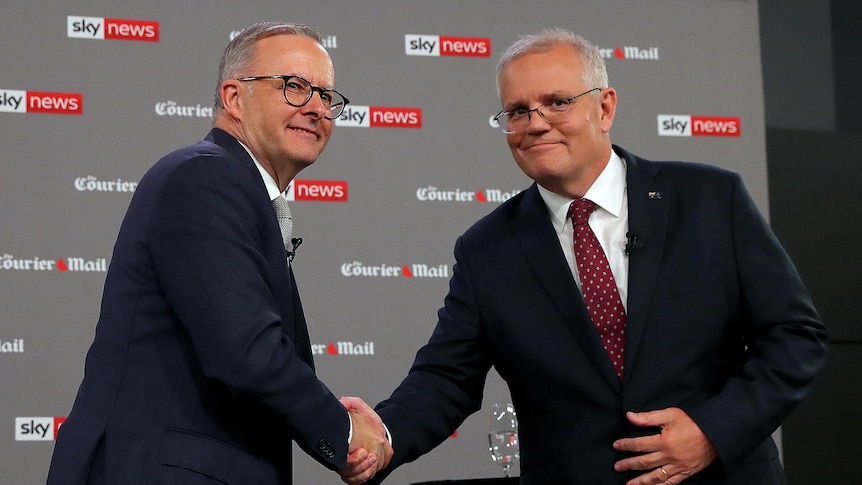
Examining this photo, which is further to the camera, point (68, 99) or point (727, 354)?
point (68, 99)

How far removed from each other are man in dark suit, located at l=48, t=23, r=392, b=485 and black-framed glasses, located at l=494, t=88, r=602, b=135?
822mm

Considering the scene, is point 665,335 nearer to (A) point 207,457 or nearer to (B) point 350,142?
(A) point 207,457

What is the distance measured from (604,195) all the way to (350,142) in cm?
318

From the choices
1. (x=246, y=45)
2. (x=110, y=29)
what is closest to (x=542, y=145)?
(x=246, y=45)

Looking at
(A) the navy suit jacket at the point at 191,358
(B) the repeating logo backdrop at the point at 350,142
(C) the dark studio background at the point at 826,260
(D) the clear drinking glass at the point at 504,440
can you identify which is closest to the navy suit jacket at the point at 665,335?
(A) the navy suit jacket at the point at 191,358

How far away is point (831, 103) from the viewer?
6984mm

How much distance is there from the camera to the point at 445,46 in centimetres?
606

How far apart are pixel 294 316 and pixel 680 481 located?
1048mm

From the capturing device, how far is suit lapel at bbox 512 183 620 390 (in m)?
2.61

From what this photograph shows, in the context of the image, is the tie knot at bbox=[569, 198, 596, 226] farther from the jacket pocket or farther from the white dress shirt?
the jacket pocket

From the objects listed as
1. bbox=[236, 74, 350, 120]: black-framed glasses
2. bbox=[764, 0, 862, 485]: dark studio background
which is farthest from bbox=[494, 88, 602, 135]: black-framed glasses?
bbox=[764, 0, 862, 485]: dark studio background

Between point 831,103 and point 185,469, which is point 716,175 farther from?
point 831,103

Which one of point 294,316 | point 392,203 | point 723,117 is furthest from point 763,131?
point 294,316

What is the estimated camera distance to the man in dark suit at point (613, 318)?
252cm
